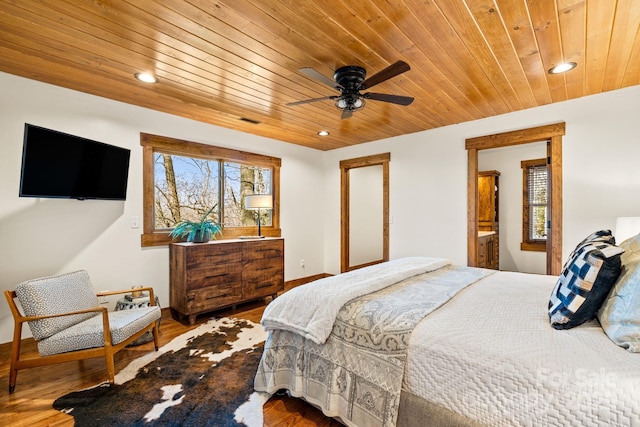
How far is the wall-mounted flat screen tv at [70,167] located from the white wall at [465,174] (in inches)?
105

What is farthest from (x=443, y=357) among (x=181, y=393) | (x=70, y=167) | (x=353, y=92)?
(x=70, y=167)

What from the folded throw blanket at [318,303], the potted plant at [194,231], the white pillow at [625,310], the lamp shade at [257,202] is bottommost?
the folded throw blanket at [318,303]

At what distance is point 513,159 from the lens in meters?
5.36

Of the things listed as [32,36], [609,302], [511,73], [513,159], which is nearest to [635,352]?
[609,302]

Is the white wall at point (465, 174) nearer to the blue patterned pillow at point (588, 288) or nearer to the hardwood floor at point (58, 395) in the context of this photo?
the blue patterned pillow at point (588, 288)

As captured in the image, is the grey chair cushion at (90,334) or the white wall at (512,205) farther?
the white wall at (512,205)

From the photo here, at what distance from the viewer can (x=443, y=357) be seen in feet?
4.18

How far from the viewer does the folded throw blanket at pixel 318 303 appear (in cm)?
164

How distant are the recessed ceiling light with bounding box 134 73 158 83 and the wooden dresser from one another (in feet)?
5.42

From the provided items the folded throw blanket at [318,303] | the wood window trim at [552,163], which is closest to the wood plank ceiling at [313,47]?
the wood window trim at [552,163]

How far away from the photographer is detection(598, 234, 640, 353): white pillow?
111 cm

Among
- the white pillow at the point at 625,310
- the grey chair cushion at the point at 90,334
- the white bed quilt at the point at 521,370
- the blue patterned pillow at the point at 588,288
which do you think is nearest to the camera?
the white bed quilt at the point at 521,370

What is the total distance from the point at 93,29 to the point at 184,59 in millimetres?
555

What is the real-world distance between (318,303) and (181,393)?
1160 mm
